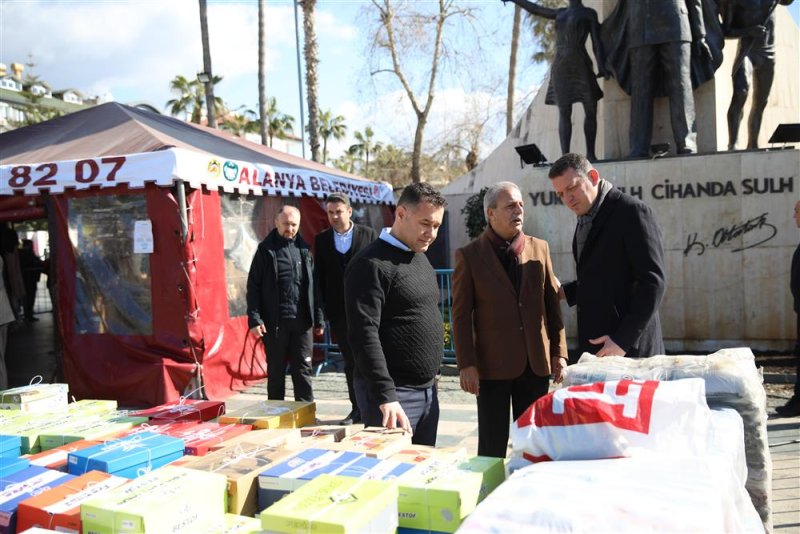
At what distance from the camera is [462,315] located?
3668mm

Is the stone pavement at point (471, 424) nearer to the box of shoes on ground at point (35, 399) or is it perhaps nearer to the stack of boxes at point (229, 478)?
the stack of boxes at point (229, 478)

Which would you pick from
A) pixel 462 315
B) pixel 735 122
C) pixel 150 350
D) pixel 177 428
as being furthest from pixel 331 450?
pixel 735 122

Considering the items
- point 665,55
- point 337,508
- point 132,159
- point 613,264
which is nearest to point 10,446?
point 337,508

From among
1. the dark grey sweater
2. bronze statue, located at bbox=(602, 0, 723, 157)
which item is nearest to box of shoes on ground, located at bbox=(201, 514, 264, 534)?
the dark grey sweater

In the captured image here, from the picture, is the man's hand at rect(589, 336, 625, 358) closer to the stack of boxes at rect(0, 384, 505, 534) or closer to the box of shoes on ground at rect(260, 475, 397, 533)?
the stack of boxes at rect(0, 384, 505, 534)

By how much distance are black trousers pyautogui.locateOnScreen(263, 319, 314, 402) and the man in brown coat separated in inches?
95.7

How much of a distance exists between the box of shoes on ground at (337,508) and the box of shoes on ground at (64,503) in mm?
587

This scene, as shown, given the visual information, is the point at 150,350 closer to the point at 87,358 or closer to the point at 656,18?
the point at 87,358

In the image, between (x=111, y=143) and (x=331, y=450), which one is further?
(x=111, y=143)

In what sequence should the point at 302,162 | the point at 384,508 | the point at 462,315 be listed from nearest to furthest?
the point at 384,508 → the point at 462,315 → the point at 302,162

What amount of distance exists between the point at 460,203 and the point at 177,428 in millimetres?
13633

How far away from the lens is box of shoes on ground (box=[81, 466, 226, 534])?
1.67m

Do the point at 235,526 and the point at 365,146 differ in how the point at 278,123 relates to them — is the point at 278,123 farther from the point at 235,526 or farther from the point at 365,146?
the point at 235,526

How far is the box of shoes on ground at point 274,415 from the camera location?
2.80 m
